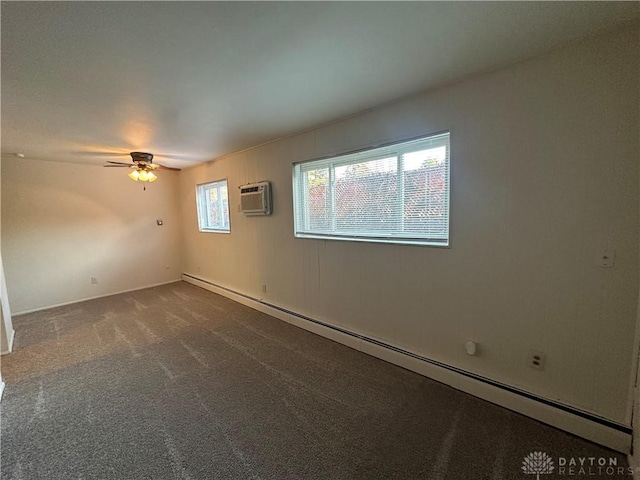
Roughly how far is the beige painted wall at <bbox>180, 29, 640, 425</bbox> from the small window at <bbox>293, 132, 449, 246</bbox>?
0.12 metres

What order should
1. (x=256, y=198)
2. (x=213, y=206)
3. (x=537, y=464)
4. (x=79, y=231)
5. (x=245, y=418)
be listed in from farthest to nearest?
(x=213, y=206) < (x=79, y=231) < (x=256, y=198) < (x=245, y=418) < (x=537, y=464)

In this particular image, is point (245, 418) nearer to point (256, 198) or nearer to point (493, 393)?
point (493, 393)

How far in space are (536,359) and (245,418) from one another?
2.04 metres

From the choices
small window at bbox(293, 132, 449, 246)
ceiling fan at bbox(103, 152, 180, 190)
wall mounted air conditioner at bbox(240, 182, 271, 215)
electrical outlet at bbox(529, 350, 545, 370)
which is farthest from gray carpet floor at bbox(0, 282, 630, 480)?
ceiling fan at bbox(103, 152, 180, 190)

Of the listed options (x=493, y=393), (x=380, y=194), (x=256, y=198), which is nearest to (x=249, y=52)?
(x=380, y=194)

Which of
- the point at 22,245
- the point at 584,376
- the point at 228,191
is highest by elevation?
the point at 228,191

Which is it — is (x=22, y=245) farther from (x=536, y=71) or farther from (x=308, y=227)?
(x=536, y=71)

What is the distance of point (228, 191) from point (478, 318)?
12.8 ft

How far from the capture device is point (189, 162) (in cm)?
480

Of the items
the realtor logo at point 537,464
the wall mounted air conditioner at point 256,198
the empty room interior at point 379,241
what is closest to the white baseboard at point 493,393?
the empty room interior at point 379,241

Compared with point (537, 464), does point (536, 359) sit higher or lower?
higher

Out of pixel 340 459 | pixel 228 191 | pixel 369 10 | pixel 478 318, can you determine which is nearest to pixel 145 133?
pixel 228 191

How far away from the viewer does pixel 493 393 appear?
1.94 meters

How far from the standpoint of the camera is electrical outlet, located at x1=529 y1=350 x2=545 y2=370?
1780mm
